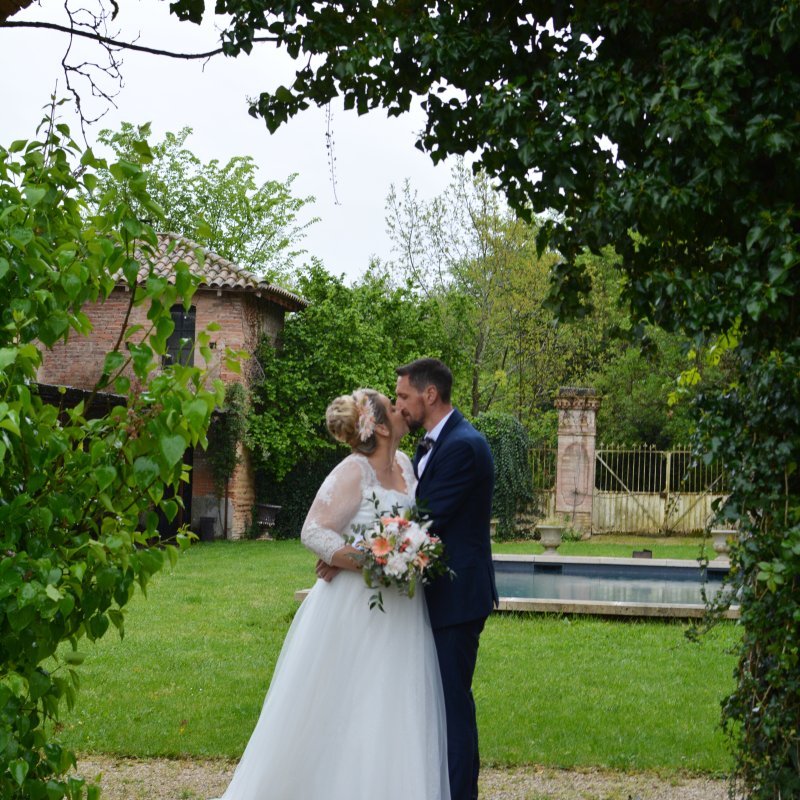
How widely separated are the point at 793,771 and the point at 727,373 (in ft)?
89.5

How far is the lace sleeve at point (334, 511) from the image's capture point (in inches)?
211

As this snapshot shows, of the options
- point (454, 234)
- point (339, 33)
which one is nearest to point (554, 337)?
point (454, 234)

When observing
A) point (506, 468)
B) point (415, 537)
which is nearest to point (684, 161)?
point (415, 537)

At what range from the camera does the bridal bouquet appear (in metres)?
5.00

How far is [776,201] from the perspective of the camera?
13.8 feet

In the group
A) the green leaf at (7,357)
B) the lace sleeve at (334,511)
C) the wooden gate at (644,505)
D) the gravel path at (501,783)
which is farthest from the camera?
the wooden gate at (644,505)

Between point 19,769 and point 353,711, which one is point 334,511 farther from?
point 19,769

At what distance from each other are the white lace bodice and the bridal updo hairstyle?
10 cm

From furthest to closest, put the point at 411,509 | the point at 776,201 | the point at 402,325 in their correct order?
the point at 402,325 → the point at 411,509 → the point at 776,201

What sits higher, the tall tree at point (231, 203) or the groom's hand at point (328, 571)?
the tall tree at point (231, 203)

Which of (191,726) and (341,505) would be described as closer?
(341,505)

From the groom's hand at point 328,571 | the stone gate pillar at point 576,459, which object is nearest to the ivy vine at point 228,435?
the stone gate pillar at point 576,459

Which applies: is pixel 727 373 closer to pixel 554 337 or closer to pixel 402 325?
pixel 554 337

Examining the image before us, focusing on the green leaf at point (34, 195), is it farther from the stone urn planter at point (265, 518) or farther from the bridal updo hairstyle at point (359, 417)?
the stone urn planter at point (265, 518)
